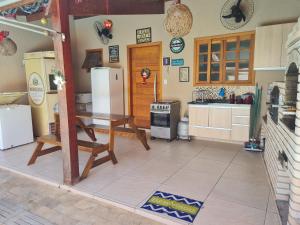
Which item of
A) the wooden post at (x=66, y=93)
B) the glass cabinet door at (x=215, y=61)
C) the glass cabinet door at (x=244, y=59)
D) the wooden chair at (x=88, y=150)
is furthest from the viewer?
the glass cabinet door at (x=215, y=61)

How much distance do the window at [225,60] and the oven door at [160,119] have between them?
96 cm

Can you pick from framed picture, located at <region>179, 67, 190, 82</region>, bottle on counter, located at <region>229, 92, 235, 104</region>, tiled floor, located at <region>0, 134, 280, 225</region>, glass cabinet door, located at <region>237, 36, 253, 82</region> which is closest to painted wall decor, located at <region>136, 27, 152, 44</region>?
framed picture, located at <region>179, 67, 190, 82</region>

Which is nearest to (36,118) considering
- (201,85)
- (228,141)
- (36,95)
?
(36,95)

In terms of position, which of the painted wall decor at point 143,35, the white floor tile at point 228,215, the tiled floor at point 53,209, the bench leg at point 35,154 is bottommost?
the tiled floor at point 53,209

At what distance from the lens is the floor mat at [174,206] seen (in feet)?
7.59

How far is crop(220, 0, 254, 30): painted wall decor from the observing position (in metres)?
4.18

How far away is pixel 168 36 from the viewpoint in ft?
16.8

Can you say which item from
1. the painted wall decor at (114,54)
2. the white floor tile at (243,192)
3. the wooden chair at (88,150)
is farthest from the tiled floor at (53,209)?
the painted wall decor at (114,54)

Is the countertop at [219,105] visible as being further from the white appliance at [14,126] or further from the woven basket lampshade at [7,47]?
the woven basket lampshade at [7,47]

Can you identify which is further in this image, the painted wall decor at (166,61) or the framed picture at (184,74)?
the painted wall decor at (166,61)

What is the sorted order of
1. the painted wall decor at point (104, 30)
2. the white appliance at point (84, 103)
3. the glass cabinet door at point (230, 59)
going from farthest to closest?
the white appliance at point (84, 103), the painted wall decor at point (104, 30), the glass cabinet door at point (230, 59)

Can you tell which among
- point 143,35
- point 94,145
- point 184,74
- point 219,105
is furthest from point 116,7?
point 219,105

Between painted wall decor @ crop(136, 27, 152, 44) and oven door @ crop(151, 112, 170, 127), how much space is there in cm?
179

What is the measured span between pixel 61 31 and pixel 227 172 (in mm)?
2895
